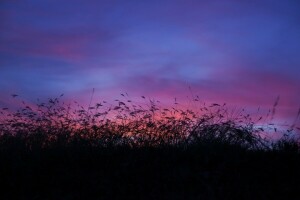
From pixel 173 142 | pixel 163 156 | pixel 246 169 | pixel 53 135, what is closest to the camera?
pixel 246 169

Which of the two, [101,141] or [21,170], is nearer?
[21,170]

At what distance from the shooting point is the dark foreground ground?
244 inches

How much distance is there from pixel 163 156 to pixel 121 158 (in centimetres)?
70

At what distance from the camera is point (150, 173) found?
6.63m

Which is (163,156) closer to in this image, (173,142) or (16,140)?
(173,142)

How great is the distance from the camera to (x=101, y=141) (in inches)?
320

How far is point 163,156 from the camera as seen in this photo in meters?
7.21

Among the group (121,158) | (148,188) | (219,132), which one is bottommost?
(148,188)

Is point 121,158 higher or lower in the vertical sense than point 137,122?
lower

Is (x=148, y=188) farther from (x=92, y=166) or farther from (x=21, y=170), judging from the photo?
(x=21, y=170)

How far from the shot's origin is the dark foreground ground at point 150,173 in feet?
20.4

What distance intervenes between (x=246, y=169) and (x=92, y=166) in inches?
96.4

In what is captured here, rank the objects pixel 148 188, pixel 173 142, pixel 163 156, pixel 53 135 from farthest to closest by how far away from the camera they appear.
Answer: pixel 53 135
pixel 173 142
pixel 163 156
pixel 148 188

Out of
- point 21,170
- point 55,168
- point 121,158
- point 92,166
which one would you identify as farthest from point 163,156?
point 21,170
